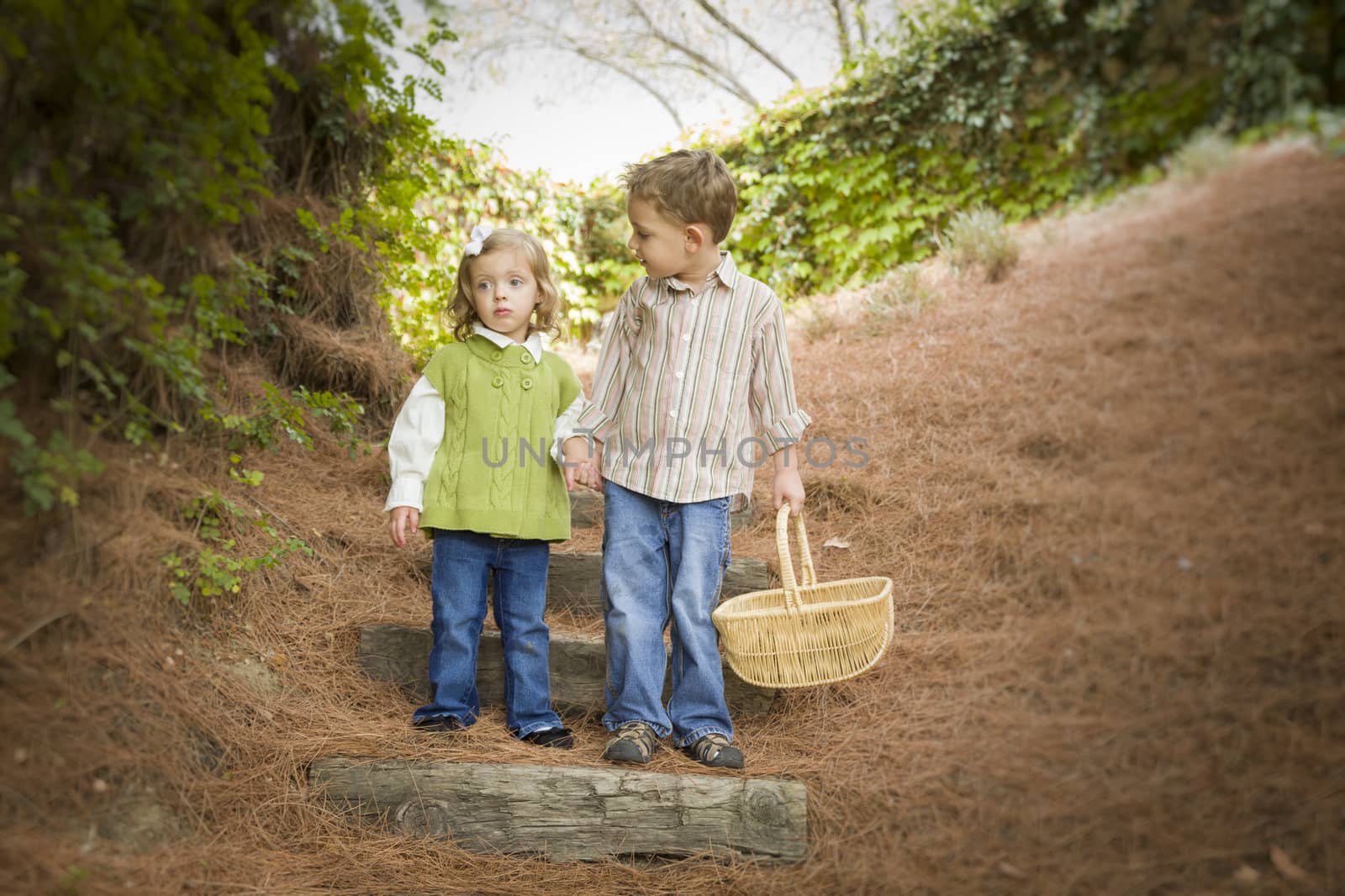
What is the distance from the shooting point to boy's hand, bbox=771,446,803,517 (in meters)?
2.26

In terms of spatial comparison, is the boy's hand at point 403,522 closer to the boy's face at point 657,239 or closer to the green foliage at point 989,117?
the boy's face at point 657,239

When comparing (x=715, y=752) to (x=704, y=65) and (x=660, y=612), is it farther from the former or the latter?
(x=704, y=65)

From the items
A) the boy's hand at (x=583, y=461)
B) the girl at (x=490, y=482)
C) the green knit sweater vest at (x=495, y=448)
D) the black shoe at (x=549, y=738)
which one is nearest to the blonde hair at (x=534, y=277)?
the girl at (x=490, y=482)

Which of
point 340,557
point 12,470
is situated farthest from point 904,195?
point 12,470

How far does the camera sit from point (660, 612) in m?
2.28

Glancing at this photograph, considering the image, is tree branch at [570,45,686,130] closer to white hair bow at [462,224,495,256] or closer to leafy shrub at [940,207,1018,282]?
leafy shrub at [940,207,1018,282]

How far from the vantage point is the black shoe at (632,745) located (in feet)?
6.91

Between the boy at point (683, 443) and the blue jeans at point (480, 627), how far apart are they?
23 centimetres

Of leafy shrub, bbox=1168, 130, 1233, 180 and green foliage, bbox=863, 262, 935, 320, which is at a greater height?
green foliage, bbox=863, 262, 935, 320

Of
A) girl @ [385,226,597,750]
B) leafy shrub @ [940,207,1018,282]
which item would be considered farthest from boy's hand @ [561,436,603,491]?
leafy shrub @ [940,207,1018,282]

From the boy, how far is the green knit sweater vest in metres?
0.20

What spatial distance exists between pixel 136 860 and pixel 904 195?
15.1 feet

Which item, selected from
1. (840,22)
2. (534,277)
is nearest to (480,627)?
(534,277)

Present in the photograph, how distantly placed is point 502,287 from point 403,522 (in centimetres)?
72
